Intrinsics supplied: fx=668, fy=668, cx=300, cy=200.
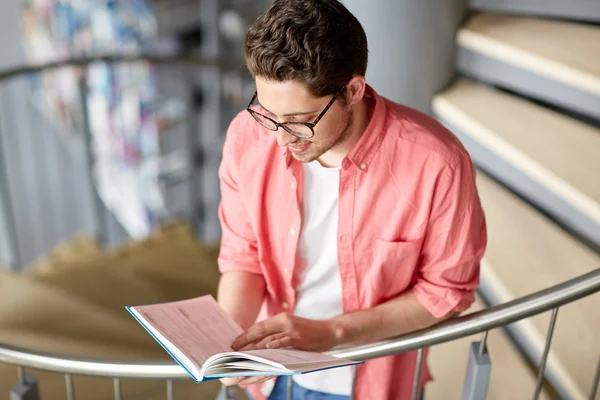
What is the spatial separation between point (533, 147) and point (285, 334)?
1.17 meters

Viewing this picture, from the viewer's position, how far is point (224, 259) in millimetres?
1443

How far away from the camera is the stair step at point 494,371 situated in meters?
1.99

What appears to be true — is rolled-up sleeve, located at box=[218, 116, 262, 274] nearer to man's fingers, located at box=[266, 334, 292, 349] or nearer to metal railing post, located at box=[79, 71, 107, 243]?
man's fingers, located at box=[266, 334, 292, 349]

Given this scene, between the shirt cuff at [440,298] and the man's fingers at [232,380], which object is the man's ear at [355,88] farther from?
the man's fingers at [232,380]

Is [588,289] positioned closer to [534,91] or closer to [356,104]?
[356,104]

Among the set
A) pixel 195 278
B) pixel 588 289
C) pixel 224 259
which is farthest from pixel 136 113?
pixel 588 289

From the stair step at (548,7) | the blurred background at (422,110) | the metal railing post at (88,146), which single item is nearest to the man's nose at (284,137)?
the blurred background at (422,110)

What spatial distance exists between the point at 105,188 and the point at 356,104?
5.04 meters

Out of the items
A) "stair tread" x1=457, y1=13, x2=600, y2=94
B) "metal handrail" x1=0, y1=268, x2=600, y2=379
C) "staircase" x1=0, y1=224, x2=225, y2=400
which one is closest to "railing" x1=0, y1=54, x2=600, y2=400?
"metal handrail" x1=0, y1=268, x2=600, y2=379

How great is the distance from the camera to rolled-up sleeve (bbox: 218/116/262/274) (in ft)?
4.43

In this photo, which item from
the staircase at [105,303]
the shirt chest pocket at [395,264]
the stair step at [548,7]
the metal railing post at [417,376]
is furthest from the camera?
the staircase at [105,303]

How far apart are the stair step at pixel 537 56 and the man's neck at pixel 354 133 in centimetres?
89

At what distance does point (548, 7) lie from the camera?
7.06 feet

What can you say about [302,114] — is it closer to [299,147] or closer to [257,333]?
[299,147]
